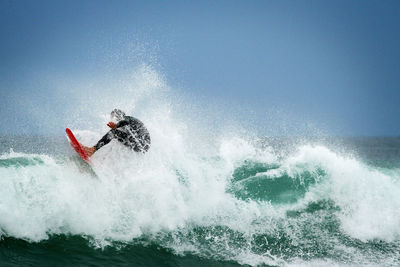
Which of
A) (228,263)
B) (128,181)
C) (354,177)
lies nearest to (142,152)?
(128,181)

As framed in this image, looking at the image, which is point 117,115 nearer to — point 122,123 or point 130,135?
point 122,123

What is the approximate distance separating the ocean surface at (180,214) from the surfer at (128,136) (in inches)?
7.5

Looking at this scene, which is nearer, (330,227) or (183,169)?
(330,227)

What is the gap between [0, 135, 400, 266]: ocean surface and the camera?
5730 millimetres

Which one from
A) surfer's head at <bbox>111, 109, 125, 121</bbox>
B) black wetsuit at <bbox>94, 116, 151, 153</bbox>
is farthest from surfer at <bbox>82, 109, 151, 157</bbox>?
surfer's head at <bbox>111, 109, 125, 121</bbox>

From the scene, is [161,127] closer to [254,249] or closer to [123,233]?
[123,233]

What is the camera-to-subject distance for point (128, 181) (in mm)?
7137

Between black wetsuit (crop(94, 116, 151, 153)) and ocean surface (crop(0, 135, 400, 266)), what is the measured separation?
195 mm

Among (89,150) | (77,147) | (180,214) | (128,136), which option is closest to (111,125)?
(128,136)

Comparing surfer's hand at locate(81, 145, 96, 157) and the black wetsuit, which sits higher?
the black wetsuit

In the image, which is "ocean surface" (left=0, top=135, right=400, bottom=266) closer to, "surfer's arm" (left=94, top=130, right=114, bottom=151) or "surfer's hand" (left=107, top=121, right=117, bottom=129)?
"surfer's arm" (left=94, top=130, right=114, bottom=151)

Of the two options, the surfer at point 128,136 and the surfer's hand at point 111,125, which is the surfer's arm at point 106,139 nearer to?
the surfer at point 128,136

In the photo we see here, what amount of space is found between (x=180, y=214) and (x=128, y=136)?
6.80ft

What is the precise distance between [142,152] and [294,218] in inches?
163
